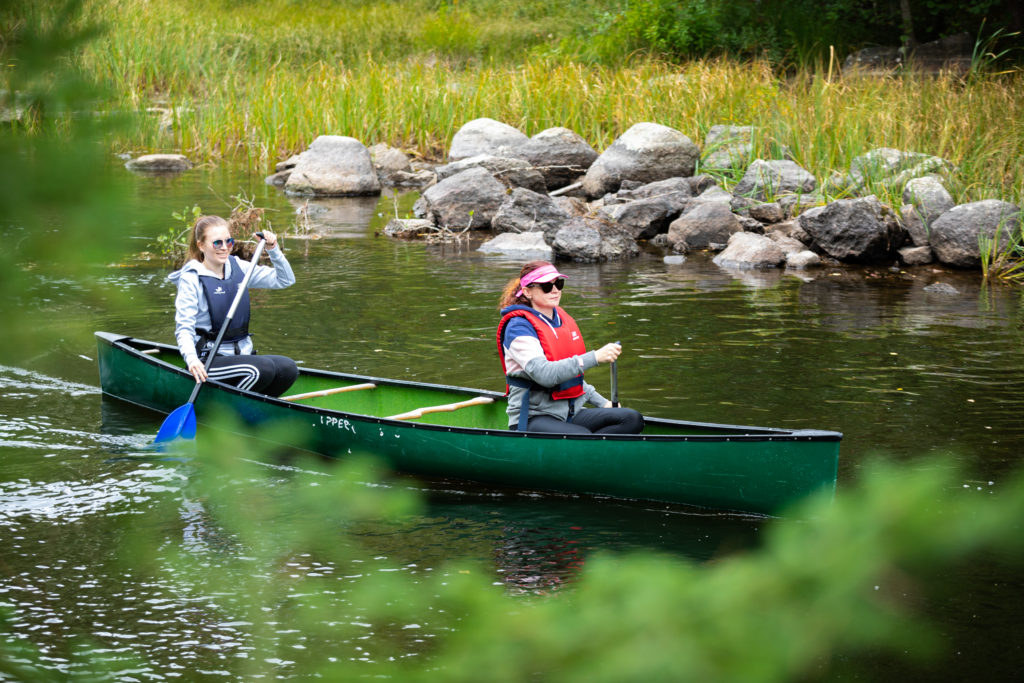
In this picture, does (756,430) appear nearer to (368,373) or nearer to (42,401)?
(368,373)

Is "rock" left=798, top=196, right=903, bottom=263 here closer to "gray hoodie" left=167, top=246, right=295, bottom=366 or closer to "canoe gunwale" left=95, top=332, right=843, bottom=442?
"canoe gunwale" left=95, top=332, right=843, bottom=442

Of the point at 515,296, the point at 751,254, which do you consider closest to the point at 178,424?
the point at 515,296

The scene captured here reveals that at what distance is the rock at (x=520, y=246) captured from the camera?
1259 cm

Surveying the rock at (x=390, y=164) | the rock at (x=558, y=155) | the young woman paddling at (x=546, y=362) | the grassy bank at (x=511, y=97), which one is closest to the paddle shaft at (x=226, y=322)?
the grassy bank at (x=511, y=97)

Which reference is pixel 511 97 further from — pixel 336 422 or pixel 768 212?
pixel 336 422

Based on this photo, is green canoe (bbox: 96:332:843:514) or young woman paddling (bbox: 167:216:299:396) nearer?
green canoe (bbox: 96:332:843:514)

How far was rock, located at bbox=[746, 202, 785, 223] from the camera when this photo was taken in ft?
42.1

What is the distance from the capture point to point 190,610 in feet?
14.5

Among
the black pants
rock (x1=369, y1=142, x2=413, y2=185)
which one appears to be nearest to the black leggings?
the black pants

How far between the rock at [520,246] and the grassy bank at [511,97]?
3269 mm

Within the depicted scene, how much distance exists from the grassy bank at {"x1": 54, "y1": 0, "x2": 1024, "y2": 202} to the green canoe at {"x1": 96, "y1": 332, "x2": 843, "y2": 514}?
2603 mm

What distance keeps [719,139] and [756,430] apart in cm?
1004

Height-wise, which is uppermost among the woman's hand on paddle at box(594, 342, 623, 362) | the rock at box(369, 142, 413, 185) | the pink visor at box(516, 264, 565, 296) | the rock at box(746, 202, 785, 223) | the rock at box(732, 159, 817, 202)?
the rock at box(369, 142, 413, 185)

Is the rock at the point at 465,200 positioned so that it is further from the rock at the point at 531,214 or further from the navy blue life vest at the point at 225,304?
the navy blue life vest at the point at 225,304
